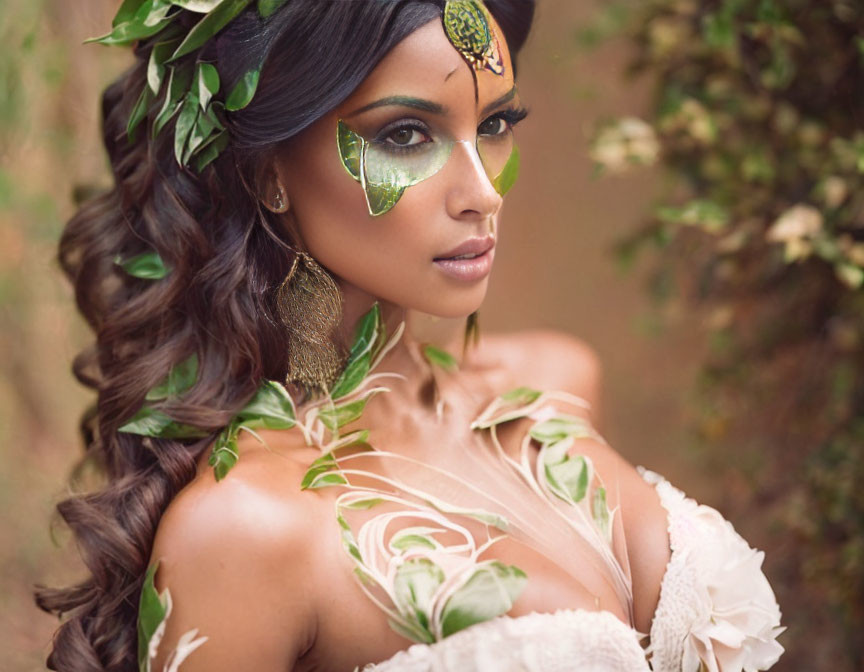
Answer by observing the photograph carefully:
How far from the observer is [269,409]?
120cm

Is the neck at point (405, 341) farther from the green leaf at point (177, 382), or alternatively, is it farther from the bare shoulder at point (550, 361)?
the green leaf at point (177, 382)

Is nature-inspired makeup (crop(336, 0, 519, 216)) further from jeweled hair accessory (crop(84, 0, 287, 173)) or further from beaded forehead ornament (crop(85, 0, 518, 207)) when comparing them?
jeweled hair accessory (crop(84, 0, 287, 173))

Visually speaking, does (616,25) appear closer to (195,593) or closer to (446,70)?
(446,70)

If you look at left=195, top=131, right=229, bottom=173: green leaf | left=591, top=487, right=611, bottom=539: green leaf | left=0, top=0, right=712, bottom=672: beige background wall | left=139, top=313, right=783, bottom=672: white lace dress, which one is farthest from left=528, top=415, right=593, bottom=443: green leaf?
left=0, top=0, right=712, bottom=672: beige background wall

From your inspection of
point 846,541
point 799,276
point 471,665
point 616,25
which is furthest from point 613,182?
point 471,665

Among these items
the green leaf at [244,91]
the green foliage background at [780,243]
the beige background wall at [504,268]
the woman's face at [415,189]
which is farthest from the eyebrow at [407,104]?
the beige background wall at [504,268]

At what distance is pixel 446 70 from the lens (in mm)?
1052

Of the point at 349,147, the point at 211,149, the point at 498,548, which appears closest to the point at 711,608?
the point at 498,548

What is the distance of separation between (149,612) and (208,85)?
0.63 metres

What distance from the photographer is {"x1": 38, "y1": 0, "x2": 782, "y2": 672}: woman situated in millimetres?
1037

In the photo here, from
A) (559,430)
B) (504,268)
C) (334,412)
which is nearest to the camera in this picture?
(334,412)

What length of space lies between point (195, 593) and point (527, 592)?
0.38m

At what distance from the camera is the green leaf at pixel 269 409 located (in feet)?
3.92

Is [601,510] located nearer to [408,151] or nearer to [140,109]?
[408,151]
